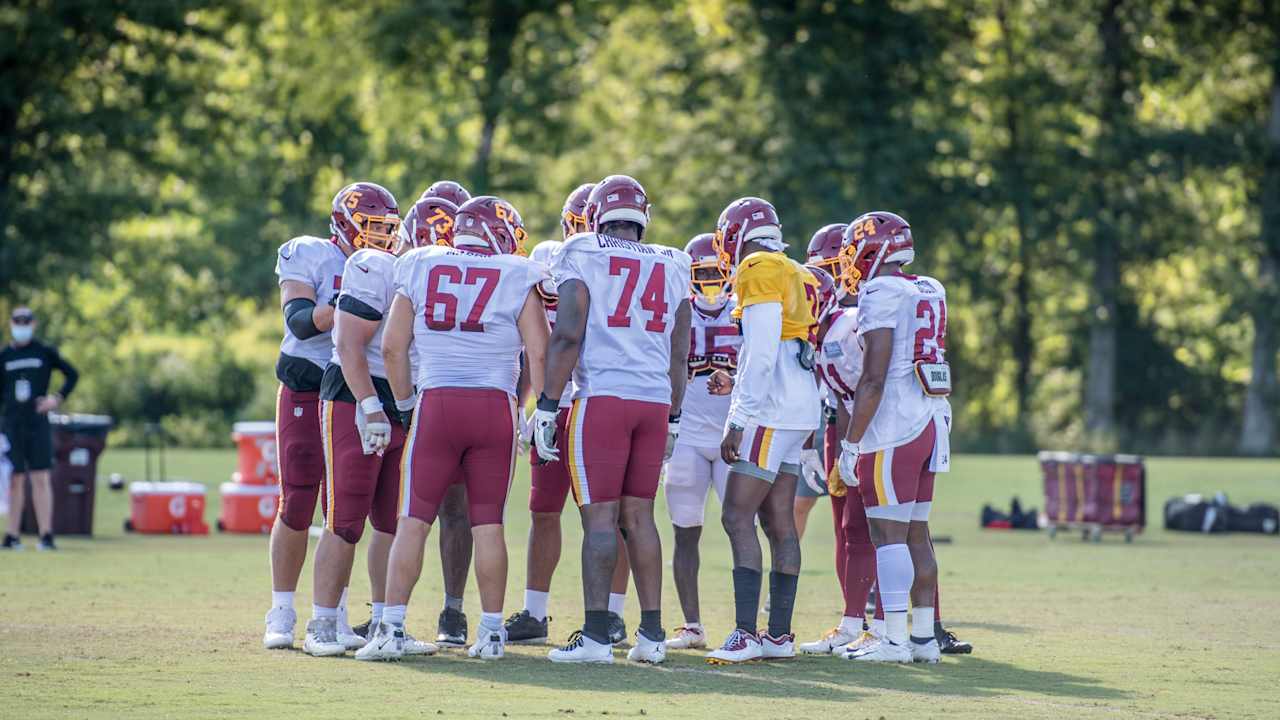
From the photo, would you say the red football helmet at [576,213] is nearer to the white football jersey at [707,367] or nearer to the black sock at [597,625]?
the white football jersey at [707,367]

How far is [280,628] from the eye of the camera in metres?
10.1

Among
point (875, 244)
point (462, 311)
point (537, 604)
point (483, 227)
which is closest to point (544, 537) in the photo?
point (537, 604)

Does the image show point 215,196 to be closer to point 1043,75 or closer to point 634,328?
point 1043,75

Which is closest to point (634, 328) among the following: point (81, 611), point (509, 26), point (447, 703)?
point (447, 703)

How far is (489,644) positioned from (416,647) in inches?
16.1

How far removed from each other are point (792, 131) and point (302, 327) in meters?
36.8

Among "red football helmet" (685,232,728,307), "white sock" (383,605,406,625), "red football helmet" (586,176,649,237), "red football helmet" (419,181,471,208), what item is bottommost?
"white sock" (383,605,406,625)

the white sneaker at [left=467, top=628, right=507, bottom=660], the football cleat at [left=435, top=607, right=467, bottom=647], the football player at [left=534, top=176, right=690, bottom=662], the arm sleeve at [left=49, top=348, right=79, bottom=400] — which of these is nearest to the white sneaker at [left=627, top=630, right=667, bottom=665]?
the football player at [left=534, top=176, right=690, bottom=662]

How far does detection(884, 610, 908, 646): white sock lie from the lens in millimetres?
9898

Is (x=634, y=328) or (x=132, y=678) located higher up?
(x=634, y=328)

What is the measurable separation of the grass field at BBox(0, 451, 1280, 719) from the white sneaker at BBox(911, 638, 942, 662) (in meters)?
0.10

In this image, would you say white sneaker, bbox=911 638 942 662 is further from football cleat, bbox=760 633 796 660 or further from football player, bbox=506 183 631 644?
football player, bbox=506 183 631 644

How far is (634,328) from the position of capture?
9727mm

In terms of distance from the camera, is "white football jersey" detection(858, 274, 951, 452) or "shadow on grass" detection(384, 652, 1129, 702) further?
"white football jersey" detection(858, 274, 951, 452)
